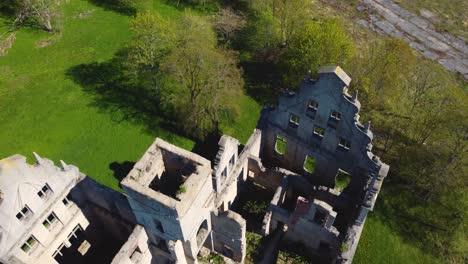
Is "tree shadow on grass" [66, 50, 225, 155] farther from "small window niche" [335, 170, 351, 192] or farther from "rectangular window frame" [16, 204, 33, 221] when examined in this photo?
"rectangular window frame" [16, 204, 33, 221]

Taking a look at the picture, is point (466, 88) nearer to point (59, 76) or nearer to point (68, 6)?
point (59, 76)


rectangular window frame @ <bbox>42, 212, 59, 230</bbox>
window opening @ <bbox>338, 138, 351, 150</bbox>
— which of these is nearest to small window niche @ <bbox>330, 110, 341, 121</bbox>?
window opening @ <bbox>338, 138, 351, 150</bbox>

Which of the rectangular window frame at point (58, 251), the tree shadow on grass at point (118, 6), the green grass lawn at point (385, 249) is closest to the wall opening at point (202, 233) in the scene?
the rectangular window frame at point (58, 251)

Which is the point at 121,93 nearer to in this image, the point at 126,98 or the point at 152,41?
the point at 126,98

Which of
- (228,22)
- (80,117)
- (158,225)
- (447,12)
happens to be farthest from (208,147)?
(447,12)

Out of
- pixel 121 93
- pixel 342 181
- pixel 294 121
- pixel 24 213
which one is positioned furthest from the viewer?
pixel 121 93

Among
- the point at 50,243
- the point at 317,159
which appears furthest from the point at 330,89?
the point at 50,243
